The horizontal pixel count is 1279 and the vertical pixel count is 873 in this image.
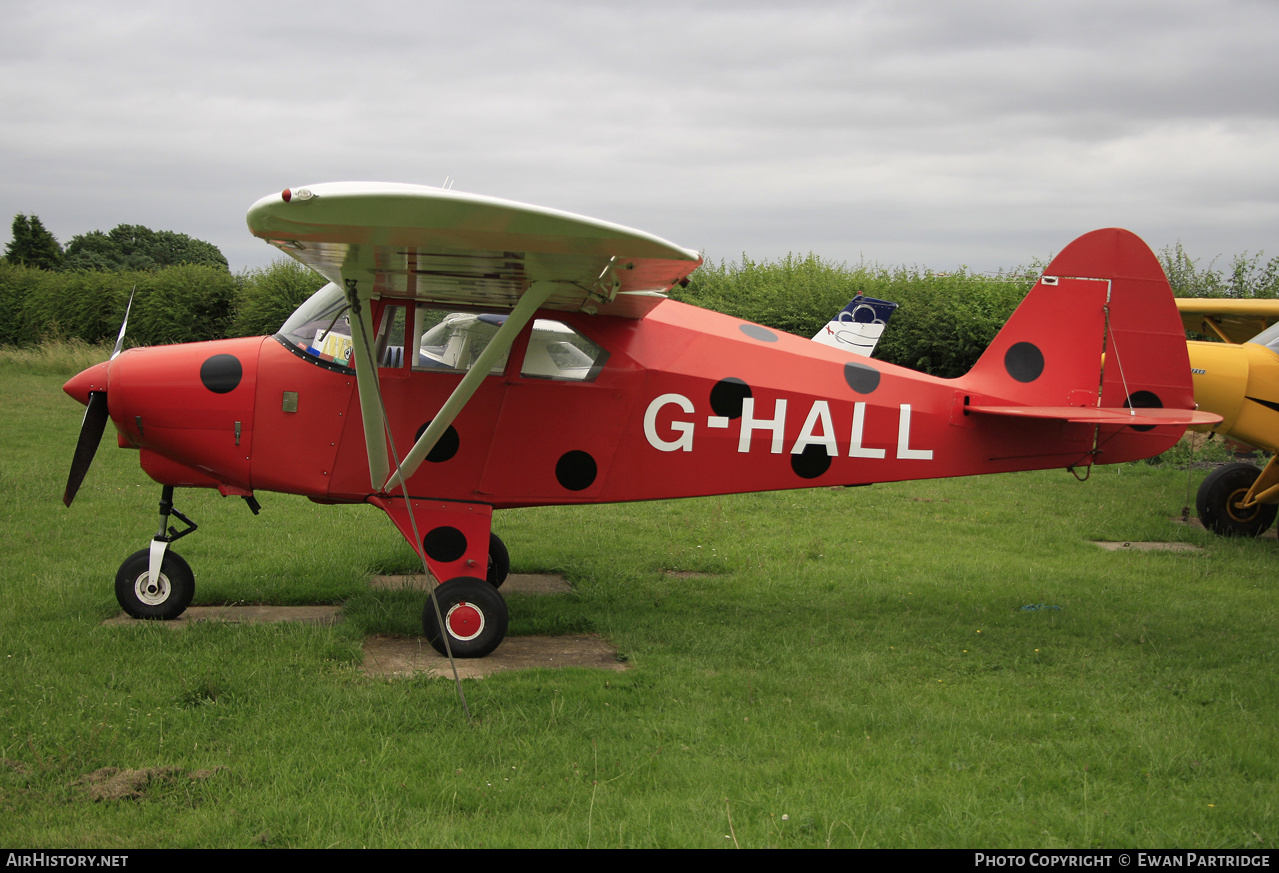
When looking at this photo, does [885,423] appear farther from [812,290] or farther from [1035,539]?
[812,290]

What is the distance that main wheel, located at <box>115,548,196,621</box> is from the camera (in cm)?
615

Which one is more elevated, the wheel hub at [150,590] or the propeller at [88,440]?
the propeller at [88,440]

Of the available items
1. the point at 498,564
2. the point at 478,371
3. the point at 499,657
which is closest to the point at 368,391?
the point at 478,371

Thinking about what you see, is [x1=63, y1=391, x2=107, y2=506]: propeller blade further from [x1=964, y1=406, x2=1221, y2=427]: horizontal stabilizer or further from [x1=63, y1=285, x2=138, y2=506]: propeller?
[x1=964, y1=406, x2=1221, y2=427]: horizontal stabilizer

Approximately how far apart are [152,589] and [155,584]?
4cm

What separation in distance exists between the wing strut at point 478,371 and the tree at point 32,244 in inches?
2237

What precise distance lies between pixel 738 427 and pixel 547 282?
1.96m

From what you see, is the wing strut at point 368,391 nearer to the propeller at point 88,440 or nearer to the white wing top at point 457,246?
the white wing top at point 457,246

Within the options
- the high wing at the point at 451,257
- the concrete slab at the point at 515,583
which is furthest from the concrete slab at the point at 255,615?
the high wing at the point at 451,257

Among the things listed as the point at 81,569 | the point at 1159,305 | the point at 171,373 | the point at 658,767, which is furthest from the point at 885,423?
the point at 81,569

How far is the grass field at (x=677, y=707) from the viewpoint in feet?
11.9

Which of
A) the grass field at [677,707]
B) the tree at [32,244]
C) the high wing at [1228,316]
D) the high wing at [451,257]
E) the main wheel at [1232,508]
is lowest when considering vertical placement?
the grass field at [677,707]

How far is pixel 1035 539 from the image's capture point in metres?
9.95

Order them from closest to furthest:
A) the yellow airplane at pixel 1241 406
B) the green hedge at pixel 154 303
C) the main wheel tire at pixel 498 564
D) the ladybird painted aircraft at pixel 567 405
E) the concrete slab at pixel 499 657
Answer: the concrete slab at pixel 499 657 < the ladybird painted aircraft at pixel 567 405 < the main wheel tire at pixel 498 564 < the yellow airplane at pixel 1241 406 < the green hedge at pixel 154 303
